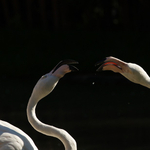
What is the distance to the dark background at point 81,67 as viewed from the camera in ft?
26.0

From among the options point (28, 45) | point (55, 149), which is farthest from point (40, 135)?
point (28, 45)

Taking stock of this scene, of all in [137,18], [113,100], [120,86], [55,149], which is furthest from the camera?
[137,18]

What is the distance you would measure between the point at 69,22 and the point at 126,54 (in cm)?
572

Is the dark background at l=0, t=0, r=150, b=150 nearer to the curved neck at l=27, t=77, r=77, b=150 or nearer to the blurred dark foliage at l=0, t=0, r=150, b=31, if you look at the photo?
the blurred dark foliage at l=0, t=0, r=150, b=31

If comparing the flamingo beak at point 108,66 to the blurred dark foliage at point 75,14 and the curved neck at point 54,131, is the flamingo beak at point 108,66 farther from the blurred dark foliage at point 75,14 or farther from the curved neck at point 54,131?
the blurred dark foliage at point 75,14

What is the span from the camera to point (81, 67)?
46.8 ft

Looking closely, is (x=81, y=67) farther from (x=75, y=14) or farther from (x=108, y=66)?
(x=108, y=66)

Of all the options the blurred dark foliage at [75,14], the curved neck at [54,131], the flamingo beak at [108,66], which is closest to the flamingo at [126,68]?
the flamingo beak at [108,66]

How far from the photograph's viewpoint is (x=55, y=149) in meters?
6.81

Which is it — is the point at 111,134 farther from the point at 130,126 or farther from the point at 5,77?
the point at 5,77

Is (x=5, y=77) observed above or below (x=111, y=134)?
below

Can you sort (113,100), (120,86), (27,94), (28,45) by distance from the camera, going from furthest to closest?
(28,45) → (120,86) → (27,94) → (113,100)

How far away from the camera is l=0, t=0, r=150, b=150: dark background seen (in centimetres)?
791

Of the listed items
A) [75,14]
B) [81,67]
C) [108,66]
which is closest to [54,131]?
[108,66]
